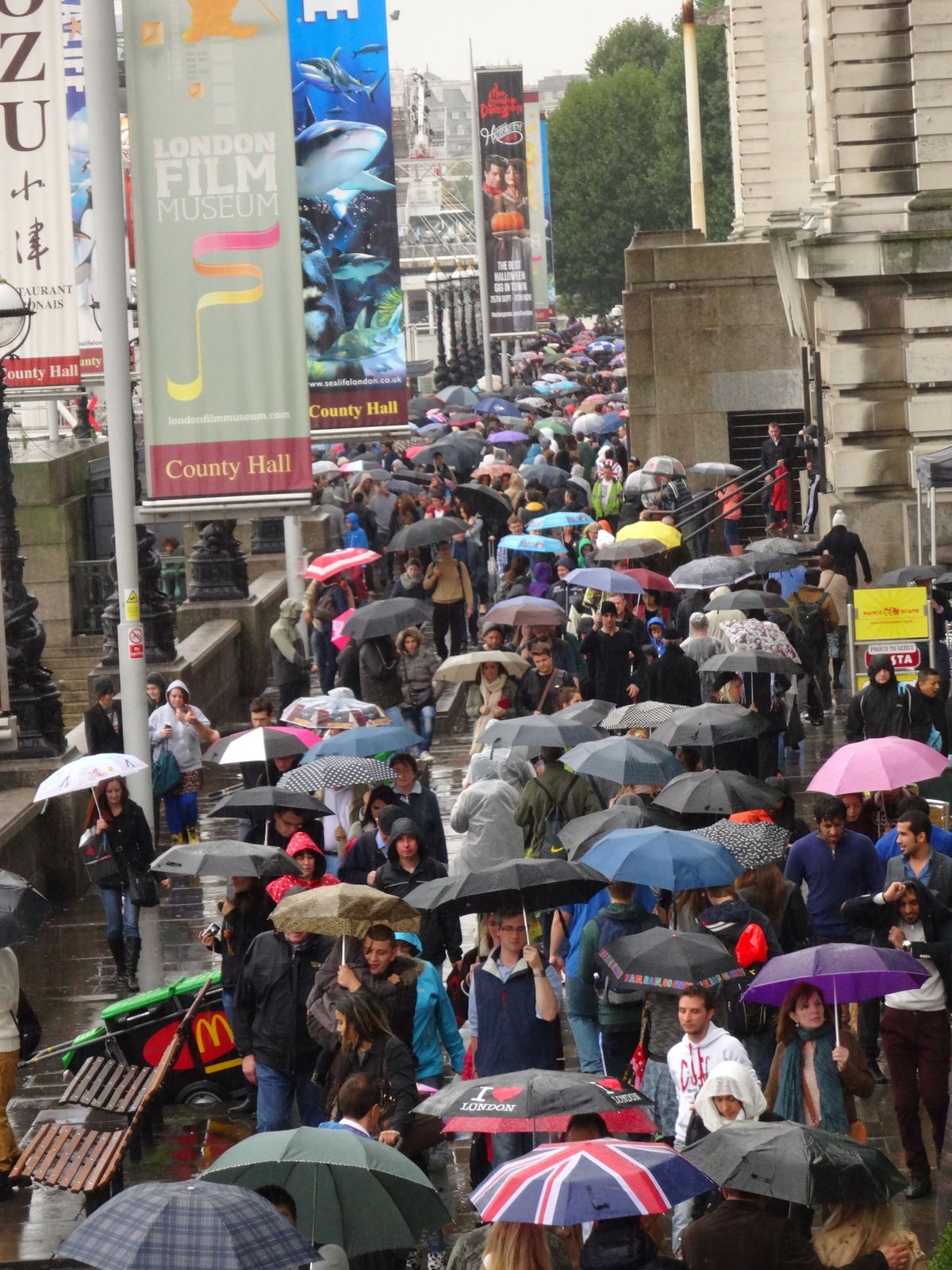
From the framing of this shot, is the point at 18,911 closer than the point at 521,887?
No

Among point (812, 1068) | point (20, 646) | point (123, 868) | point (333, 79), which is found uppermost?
point (333, 79)

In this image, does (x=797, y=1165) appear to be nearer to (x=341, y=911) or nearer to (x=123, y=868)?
(x=341, y=911)

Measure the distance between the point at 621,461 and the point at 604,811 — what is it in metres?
27.1

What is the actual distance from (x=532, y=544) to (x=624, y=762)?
36.2 feet

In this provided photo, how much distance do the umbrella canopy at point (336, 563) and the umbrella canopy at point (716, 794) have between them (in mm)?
10913

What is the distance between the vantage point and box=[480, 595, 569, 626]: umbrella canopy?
64.6ft

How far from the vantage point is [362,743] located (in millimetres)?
15094

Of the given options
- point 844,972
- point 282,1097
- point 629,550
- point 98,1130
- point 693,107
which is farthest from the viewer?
point 693,107

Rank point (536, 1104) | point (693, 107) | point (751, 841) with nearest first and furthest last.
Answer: point (536, 1104) < point (751, 841) < point (693, 107)

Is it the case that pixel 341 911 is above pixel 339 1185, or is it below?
above

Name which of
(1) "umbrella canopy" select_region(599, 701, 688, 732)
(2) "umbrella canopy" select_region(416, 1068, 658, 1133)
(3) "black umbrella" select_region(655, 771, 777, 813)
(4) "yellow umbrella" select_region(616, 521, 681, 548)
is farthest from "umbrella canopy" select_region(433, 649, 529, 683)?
(2) "umbrella canopy" select_region(416, 1068, 658, 1133)

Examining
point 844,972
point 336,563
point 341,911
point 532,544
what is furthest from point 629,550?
point 844,972

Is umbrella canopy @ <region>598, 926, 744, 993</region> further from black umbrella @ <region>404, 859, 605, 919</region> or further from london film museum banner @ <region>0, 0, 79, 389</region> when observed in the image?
london film museum banner @ <region>0, 0, 79, 389</region>

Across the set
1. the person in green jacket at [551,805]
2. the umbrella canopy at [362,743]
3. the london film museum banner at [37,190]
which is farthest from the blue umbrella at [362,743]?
the london film museum banner at [37,190]
